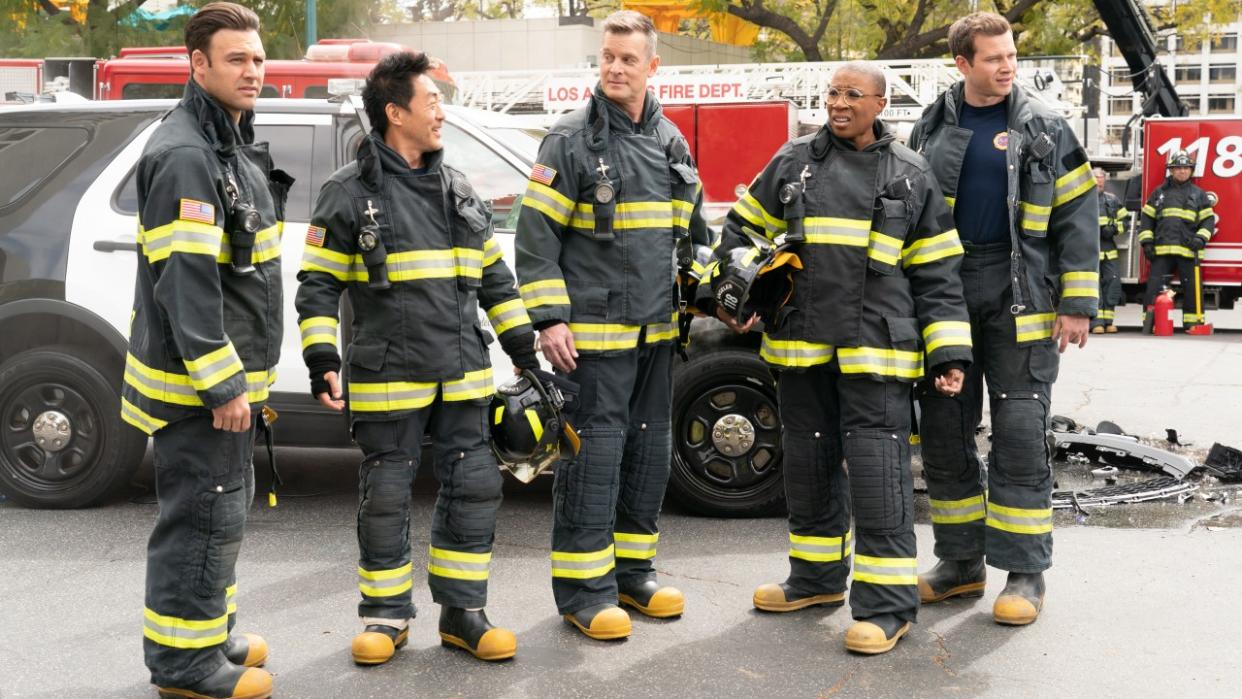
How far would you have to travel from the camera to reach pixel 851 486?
472cm

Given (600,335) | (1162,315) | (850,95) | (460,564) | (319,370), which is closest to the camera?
(319,370)

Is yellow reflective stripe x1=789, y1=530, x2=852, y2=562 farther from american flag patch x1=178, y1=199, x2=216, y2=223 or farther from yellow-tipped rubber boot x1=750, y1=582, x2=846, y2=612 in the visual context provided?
american flag patch x1=178, y1=199, x2=216, y2=223

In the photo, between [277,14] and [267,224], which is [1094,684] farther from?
[277,14]

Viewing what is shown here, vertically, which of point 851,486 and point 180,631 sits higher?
point 851,486

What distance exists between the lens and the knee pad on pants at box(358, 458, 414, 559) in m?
4.38

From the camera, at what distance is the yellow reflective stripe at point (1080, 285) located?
484 cm

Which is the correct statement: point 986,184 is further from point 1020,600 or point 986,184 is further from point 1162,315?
point 1162,315

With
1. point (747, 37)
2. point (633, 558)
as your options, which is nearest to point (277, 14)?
point (747, 37)

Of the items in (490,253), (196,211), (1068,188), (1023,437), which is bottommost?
(1023,437)

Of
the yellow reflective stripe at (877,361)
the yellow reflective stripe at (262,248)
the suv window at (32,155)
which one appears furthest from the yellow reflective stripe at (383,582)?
the suv window at (32,155)

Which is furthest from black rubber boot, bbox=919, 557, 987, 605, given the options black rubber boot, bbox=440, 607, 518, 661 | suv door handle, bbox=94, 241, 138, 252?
suv door handle, bbox=94, 241, 138, 252

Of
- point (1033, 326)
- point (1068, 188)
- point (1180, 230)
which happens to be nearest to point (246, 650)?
point (1033, 326)

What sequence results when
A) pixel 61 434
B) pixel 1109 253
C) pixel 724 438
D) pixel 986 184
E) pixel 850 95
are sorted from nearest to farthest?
pixel 850 95 < pixel 986 184 < pixel 724 438 < pixel 61 434 < pixel 1109 253

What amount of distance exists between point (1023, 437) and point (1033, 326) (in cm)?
39
